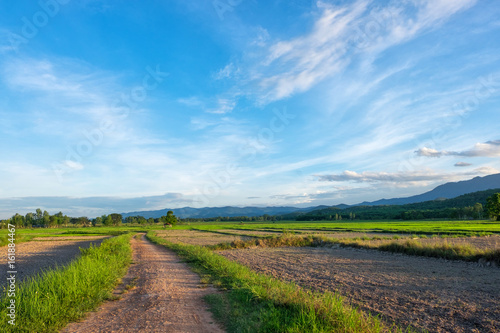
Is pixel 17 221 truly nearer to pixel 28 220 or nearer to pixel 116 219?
pixel 28 220

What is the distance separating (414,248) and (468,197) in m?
153

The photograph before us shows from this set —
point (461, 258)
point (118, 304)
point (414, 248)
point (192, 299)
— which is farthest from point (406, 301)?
point (414, 248)

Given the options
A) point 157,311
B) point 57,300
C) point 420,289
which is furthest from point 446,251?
point 57,300

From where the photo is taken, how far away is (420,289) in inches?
467

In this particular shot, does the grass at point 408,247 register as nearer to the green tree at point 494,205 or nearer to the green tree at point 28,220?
the green tree at point 494,205

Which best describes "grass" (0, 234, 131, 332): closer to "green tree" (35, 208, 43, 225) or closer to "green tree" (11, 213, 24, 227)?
"green tree" (11, 213, 24, 227)

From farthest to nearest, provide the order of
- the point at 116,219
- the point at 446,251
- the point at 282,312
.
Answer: the point at 116,219 < the point at 446,251 < the point at 282,312

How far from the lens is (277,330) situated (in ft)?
19.2

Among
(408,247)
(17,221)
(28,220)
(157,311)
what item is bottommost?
(408,247)

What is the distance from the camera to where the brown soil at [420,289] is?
26.8 feet

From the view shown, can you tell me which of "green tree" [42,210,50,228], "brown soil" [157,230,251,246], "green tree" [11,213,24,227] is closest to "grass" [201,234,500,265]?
"brown soil" [157,230,251,246]

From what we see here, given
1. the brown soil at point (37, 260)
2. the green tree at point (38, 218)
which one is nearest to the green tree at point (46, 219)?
the green tree at point (38, 218)

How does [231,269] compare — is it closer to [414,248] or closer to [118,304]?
[118,304]

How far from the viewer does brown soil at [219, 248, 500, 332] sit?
8172 mm
